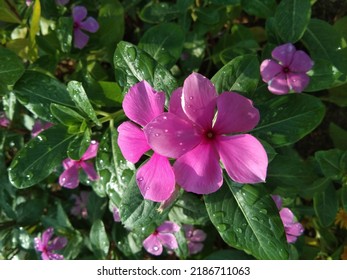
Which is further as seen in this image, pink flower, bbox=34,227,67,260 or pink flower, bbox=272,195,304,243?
pink flower, bbox=34,227,67,260

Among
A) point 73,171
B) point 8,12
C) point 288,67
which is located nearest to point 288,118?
point 288,67

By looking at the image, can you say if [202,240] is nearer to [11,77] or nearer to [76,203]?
[76,203]

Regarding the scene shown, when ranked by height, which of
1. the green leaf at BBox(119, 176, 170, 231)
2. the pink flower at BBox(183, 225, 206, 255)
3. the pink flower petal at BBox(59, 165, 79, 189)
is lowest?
the pink flower at BBox(183, 225, 206, 255)

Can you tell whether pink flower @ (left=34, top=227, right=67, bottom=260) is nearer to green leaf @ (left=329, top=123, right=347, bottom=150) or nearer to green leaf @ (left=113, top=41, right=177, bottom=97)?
green leaf @ (left=113, top=41, right=177, bottom=97)

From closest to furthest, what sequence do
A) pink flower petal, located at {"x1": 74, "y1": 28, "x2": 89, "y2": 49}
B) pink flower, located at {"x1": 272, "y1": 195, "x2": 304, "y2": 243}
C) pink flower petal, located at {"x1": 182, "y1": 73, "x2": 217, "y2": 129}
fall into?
pink flower petal, located at {"x1": 182, "y1": 73, "x2": 217, "y2": 129}, pink flower, located at {"x1": 272, "y1": 195, "x2": 304, "y2": 243}, pink flower petal, located at {"x1": 74, "y1": 28, "x2": 89, "y2": 49}

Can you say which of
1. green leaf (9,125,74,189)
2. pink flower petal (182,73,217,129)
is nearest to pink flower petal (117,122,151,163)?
pink flower petal (182,73,217,129)

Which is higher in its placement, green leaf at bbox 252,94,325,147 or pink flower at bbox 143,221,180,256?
green leaf at bbox 252,94,325,147
